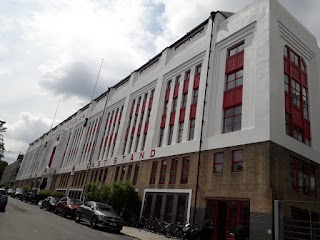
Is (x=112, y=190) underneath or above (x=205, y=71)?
underneath

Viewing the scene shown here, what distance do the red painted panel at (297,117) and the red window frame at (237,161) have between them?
16.5 ft

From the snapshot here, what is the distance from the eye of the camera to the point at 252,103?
68.2 feet

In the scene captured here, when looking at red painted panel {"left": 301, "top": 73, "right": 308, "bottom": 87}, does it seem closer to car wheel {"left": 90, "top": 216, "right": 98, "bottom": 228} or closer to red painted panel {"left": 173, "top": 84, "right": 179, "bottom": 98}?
red painted panel {"left": 173, "top": 84, "right": 179, "bottom": 98}

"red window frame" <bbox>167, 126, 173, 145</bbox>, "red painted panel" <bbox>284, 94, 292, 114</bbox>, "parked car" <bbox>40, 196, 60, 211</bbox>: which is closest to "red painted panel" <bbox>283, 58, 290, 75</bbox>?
"red painted panel" <bbox>284, 94, 292, 114</bbox>

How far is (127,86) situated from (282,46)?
2333 centimetres

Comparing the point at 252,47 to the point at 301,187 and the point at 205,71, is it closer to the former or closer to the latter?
the point at 205,71

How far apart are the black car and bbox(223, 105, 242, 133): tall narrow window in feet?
33.7

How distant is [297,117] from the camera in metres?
22.0

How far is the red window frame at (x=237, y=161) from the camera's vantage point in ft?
64.7

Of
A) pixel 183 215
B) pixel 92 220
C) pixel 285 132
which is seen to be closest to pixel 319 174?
pixel 285 132

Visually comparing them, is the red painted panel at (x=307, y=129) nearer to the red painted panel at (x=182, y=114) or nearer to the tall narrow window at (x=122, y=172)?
the red painted panel at (x=182, y=114)

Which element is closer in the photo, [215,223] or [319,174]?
[215,223]

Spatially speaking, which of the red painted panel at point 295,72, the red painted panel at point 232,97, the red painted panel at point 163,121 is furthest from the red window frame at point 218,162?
the red painted panel at point 163,121

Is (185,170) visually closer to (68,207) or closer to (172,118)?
(172,118)
